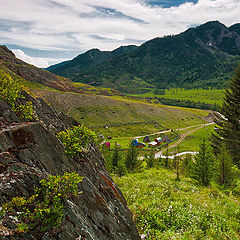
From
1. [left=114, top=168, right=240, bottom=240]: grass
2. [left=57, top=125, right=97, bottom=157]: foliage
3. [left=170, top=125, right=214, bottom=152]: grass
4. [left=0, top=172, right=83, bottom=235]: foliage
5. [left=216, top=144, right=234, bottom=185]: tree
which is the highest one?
[left=57, top=125, right=97, bottom=157]: foliage

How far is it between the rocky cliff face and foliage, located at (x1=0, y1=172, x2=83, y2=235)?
23 centimetres

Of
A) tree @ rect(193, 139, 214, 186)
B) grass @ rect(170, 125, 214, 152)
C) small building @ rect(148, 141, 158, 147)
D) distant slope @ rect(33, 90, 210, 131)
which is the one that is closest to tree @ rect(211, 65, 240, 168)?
tree @ rect(193, 139, 214, 186)

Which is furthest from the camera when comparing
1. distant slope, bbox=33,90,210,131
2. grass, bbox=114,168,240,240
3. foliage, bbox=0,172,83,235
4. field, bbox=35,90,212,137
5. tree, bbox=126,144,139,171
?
distant slope, bbox=33,90,210,131

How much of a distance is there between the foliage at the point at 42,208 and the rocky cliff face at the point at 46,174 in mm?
230

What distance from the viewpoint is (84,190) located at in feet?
22.4

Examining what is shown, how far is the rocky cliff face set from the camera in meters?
4.90

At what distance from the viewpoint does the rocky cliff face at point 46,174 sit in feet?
16.1

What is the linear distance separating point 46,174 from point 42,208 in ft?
4.39

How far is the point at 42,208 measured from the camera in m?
4.72

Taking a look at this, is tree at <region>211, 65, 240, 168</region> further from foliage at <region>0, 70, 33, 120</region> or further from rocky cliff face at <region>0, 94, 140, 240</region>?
foliage at <region>0, 70, 33, 120</region>

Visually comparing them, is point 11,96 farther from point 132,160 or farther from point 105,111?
point 105,111

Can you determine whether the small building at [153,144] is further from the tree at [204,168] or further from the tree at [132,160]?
the tree at [204,168]

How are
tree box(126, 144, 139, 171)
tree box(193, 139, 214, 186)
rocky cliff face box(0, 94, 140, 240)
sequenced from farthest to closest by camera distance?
tree box(126, 144, 139, 171) → tree box(193, 139, 214, 186) → rocky cliff face box(0, 94, 140, 240)

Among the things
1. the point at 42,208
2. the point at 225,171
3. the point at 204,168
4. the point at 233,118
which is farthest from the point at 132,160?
the point at 42,208
